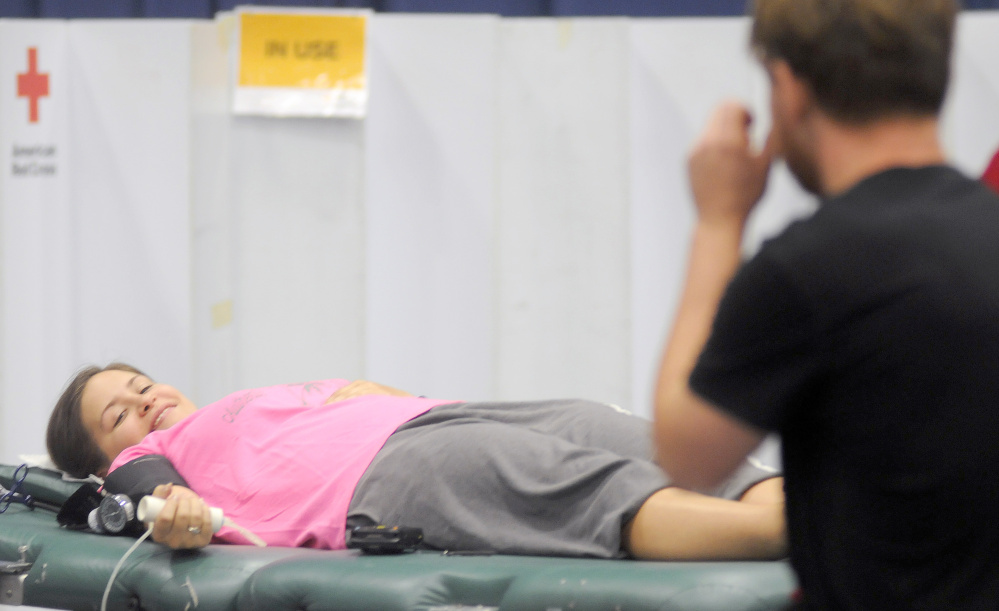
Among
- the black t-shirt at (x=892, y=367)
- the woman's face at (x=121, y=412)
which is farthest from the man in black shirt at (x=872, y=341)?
the woman's face at (x=121, y=412)

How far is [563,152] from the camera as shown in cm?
175

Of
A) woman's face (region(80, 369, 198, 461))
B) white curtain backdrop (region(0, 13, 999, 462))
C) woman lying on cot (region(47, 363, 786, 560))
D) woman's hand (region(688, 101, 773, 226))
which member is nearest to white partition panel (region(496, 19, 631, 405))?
white curtain backdrop (region(0, 13, 999, 462))

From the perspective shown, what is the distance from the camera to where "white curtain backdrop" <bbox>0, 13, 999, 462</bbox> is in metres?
1.73

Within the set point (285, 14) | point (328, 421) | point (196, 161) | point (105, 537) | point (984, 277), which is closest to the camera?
point (984, 277)

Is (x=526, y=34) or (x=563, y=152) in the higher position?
(x=526, y=34)

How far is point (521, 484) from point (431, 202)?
79 cm

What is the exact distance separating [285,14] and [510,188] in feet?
1.71

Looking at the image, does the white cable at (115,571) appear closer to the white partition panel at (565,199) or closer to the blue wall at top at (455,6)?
the white partition panel at (565,199)

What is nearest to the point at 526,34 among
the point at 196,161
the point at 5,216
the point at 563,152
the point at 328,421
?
the point at 563,152

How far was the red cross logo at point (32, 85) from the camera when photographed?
70.4 inches

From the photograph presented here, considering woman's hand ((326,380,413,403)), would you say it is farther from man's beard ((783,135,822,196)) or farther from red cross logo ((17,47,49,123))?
man's beard ((783,135,822,196))

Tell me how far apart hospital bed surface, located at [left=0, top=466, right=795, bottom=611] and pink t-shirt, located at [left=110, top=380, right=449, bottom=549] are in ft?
0.34

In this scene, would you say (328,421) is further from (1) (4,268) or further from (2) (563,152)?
(1) (4,268)

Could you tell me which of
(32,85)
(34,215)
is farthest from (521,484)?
(32,85)
